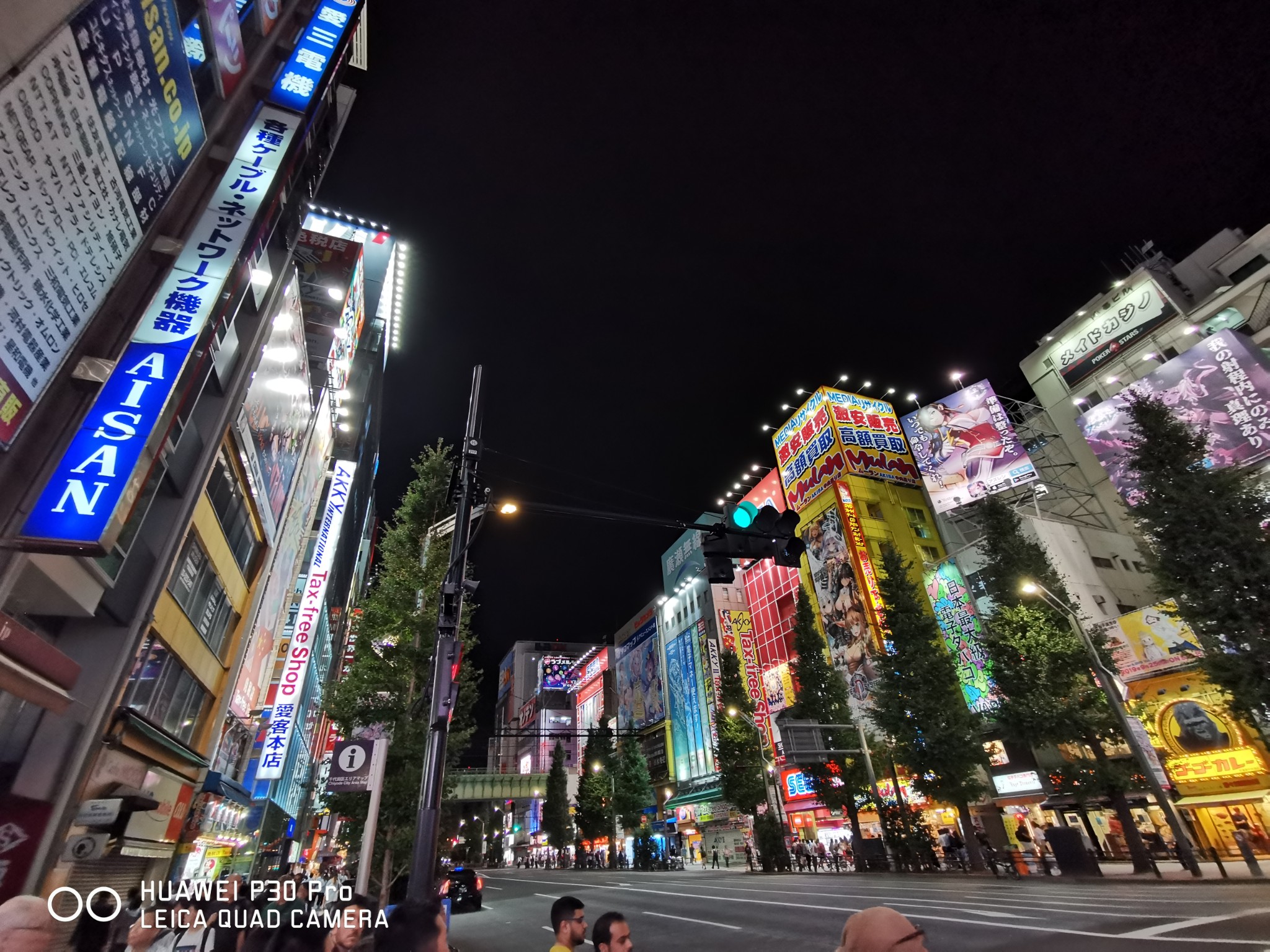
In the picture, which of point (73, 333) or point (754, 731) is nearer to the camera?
point (73, 333)

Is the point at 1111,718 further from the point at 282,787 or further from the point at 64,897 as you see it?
the point at 282,787

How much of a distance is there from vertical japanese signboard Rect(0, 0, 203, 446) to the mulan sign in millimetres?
630

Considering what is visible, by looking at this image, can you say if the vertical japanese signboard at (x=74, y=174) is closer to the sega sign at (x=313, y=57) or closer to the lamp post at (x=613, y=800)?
the sega sign at (x=313, y=57)

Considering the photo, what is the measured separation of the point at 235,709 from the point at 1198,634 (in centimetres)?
2937

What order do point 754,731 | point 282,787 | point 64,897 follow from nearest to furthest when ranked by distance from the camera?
point 64,897
point 282,787
point 754,731

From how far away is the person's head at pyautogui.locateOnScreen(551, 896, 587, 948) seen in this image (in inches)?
165

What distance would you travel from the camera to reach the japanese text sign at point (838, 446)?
165 feet

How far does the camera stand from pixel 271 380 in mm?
17156

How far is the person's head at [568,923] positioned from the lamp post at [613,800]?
51467 millimetres

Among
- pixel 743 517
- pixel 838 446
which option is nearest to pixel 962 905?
pixel 743 517

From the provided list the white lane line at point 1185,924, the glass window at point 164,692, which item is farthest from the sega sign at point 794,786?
the glass window at point 164,692

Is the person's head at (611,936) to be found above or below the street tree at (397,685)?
below

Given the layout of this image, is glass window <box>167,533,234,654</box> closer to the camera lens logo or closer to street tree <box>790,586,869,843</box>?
the camera lens logo

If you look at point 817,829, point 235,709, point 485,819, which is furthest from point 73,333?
point 485,819
